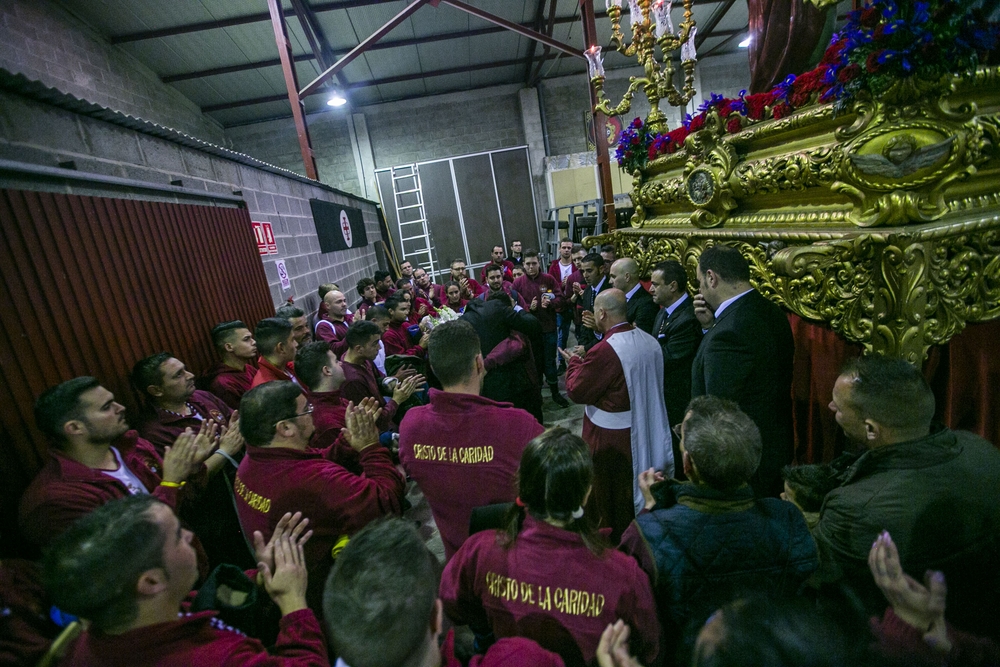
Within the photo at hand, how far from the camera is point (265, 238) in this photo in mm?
4477

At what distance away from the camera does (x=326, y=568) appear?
1.68m

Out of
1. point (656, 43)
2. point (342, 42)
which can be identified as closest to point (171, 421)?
point (656, 43)

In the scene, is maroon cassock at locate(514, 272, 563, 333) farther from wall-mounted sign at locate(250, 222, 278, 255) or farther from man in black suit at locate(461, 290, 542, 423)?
wall-mounted sign at locate(250, 222, 278, 255)

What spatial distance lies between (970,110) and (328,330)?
4.40 m

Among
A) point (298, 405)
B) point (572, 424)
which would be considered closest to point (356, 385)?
point (298, 405)

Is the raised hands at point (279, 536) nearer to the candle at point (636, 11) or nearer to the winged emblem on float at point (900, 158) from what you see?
the winged emblem on float at point (900, 158)

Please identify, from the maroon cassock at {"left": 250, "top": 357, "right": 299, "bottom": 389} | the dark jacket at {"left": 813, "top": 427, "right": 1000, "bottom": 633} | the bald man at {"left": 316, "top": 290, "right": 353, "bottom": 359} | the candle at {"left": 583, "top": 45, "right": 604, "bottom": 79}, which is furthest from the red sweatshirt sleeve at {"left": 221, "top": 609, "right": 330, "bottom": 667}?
the candle at {"left": 583, "top": 45, "right": 604, "bottom": 79}

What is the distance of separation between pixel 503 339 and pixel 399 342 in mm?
1319

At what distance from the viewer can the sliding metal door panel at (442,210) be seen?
12.4 m

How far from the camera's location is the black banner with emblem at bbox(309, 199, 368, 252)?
622 cm

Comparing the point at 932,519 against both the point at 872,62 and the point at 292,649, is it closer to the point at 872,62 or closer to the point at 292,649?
the point at 872,62

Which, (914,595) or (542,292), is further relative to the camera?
(542,292)

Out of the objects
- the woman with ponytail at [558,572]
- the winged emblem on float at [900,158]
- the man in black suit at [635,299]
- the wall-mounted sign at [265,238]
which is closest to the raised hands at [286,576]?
the woman with ponytail at [558,572]

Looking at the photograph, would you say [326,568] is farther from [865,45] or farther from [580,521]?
[865,45]
